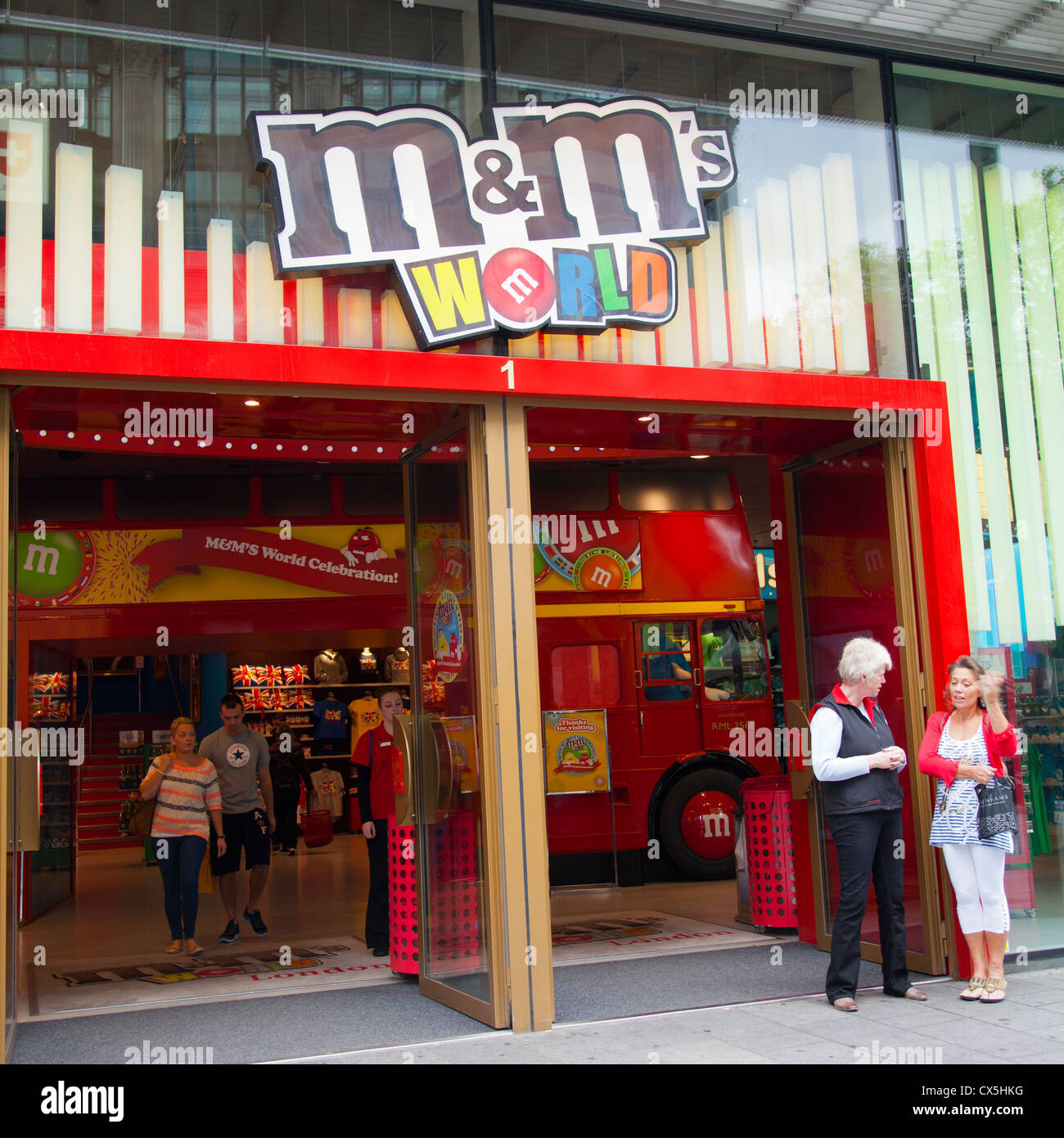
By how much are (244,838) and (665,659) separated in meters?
3.81

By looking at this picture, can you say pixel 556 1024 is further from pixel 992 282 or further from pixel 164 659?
pixel 164 659

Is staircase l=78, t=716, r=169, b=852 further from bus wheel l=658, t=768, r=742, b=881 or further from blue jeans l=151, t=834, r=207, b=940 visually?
bus wheel l=658, t=768, r=742, b=881

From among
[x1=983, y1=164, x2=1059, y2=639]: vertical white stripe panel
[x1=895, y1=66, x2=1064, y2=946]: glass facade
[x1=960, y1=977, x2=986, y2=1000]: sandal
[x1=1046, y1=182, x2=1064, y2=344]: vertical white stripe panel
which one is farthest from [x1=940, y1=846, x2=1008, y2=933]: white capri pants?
[x1=1046, y1=182, x2=1064, y2=344]: vertical white stripe panel

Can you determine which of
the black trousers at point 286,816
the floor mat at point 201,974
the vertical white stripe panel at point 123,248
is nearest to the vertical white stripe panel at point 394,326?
the vertical white stripe panel at point 123,248

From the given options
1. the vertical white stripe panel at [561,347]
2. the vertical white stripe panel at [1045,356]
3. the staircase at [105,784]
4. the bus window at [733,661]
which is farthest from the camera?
the staircase at [105,784]

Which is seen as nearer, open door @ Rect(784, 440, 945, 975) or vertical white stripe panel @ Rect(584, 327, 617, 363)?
vertical white stripe panel @ Rect(584, 327, 617, 363)

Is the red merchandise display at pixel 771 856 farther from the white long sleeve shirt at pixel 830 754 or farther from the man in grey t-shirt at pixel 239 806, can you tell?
the man in grey t-shirt at pixel 239 806

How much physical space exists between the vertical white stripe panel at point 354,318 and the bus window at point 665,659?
496cm

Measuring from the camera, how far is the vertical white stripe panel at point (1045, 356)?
6.51 metres

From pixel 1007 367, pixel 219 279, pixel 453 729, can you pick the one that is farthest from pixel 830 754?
pixel 219 279

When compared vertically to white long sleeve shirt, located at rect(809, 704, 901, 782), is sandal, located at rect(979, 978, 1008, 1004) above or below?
below

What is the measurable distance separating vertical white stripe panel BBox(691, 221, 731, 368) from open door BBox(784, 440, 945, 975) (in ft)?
3.47

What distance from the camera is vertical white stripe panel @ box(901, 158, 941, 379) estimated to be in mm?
6375
